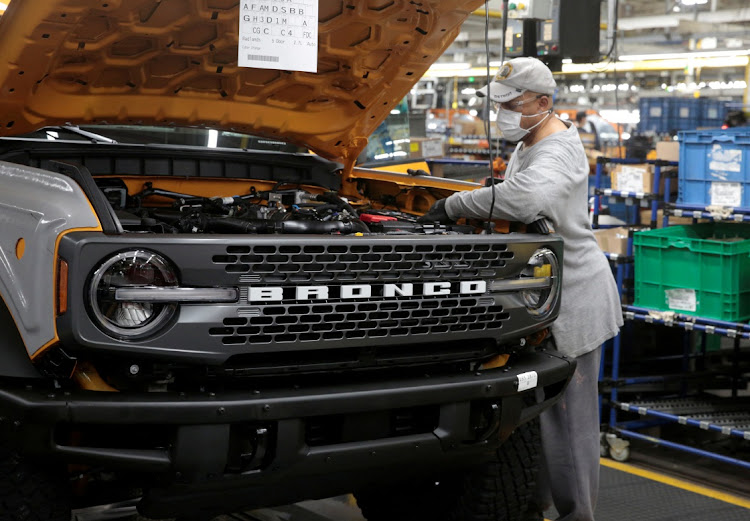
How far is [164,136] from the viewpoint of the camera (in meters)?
3.84

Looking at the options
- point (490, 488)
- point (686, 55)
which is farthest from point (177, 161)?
point (686, 55)

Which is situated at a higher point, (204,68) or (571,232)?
(204,68)

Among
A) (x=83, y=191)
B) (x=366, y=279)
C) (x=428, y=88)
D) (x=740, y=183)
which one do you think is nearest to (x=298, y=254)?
(x=366, y=279)

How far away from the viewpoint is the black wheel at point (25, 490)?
91.8 inches

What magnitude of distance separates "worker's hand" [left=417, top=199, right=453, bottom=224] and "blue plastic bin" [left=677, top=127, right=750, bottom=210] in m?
2.22

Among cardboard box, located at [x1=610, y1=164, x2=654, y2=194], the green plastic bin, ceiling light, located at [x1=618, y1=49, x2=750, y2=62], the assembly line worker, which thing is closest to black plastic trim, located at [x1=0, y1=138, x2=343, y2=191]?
the assembly line worker

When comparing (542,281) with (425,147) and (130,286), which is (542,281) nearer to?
(130,286)

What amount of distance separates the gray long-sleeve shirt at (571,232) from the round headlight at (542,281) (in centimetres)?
28

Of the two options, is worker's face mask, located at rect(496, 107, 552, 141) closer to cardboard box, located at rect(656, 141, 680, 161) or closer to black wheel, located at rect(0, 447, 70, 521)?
black wheel, located at rect(0, 447, 70, 521)

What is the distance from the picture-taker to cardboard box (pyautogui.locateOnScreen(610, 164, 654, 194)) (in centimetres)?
536

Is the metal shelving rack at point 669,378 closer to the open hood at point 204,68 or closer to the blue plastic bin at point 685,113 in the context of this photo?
the open hood at point 204,68

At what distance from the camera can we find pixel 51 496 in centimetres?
238

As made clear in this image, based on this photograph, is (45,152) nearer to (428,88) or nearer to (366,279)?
(366,279)

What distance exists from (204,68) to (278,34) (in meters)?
0.52
